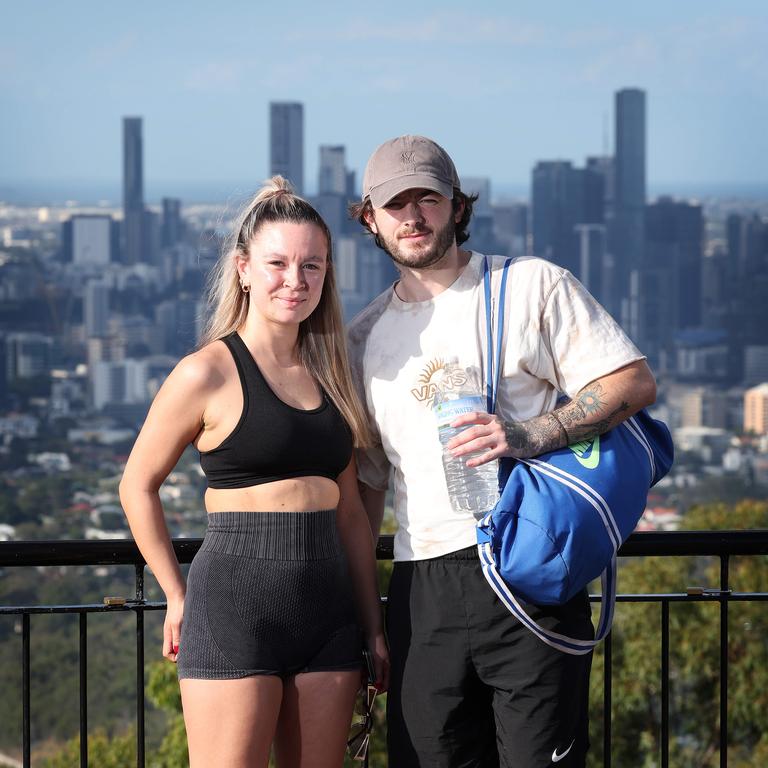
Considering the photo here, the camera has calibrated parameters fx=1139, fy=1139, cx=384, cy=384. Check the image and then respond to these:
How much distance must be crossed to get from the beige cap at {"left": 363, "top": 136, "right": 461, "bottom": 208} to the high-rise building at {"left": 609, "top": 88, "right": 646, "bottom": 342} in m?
93.7

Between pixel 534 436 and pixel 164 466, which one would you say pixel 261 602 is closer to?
pixel 164 466

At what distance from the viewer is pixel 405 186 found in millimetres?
2383

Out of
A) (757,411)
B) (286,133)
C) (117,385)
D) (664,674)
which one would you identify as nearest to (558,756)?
(664,674)

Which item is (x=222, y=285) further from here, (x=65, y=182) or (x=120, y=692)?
(x=65, y=182)

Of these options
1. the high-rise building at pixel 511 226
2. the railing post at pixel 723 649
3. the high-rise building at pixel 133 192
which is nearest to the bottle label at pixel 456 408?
the railing post at pixel 723 649

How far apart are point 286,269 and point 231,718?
89 cm

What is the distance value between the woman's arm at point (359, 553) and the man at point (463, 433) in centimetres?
5

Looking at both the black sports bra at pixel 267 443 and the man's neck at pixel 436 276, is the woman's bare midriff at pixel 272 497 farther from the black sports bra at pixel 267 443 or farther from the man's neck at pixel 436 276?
the man's neck at pixel 436 276

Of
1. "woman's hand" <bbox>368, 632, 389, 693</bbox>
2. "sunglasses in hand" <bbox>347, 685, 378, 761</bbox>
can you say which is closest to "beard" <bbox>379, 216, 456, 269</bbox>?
"woman's hand" <bbox>368, 632, 389, 693</bbox>

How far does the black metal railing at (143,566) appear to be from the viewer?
255 cm

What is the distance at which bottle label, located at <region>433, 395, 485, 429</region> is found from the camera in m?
2.25

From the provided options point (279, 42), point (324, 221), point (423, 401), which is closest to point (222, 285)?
point (324, 221)

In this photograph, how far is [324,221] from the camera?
7.84 feet

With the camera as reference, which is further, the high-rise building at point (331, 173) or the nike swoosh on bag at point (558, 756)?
the high-rise building at point (331, 173)
